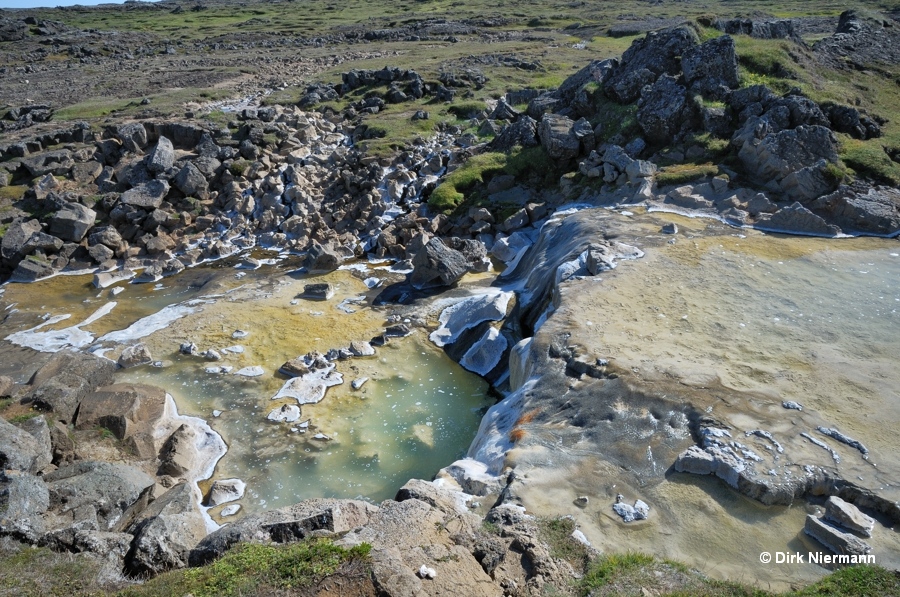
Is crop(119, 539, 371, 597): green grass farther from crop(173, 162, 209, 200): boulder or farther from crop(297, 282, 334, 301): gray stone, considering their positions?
crop(173, 162, 209, 200): boulder

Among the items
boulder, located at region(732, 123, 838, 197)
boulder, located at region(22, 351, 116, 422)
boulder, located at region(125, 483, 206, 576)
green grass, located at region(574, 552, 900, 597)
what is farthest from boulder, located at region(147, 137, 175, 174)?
green grass, located at region(574, 552, 900, 597)

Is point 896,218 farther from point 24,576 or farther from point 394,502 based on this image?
point 24,576

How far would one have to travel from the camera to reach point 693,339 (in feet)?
44.4

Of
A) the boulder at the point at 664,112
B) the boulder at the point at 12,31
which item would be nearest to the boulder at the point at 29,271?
the boulder at the point at 664,112

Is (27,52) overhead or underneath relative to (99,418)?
overhead

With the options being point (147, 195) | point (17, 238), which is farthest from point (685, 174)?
point (17, 238)

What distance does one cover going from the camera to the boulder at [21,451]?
38.2 ft

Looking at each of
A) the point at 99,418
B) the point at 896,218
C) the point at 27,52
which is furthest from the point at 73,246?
the point at 27,52

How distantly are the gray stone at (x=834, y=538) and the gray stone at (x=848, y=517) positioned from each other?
6.7 inches

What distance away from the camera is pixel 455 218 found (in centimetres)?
2536

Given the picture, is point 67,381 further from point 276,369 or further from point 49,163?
point 49,163

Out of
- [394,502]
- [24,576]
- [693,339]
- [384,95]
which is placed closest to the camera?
[24,576]

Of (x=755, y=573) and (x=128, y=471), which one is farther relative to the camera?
(x=128, y=471)

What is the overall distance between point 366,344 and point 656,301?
805 centimetres
